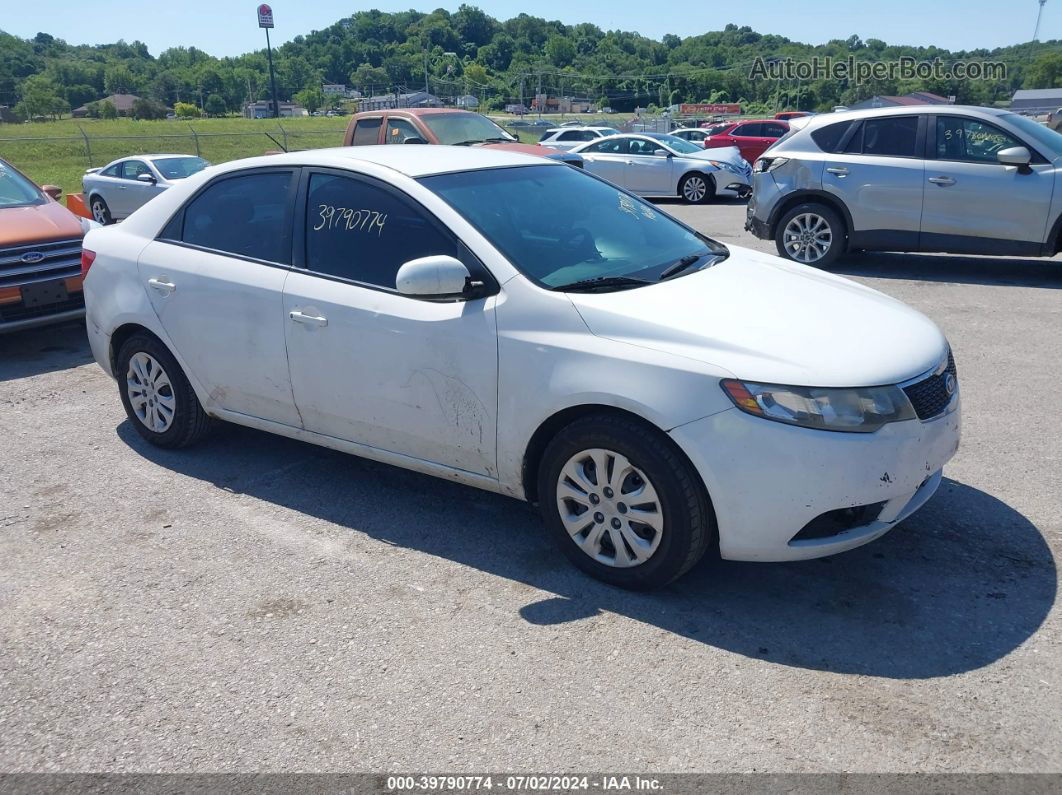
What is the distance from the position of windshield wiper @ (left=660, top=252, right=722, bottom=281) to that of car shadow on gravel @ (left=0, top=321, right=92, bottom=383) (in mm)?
5383

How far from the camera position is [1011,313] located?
Answer: 26.1ft

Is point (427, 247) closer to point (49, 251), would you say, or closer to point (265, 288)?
point (265, 288)

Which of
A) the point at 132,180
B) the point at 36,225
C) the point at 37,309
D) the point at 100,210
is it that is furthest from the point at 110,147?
the point at 37,309

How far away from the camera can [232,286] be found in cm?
450

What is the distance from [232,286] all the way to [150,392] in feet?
3.53

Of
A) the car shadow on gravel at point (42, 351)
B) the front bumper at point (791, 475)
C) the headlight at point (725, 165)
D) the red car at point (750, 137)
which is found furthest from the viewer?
the red car at point (750, 137)

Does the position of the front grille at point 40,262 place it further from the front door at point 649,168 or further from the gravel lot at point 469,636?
the front door at point 649,168

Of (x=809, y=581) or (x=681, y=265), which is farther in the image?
(x=681, y=265)

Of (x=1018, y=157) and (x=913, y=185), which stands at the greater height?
(x=1018, y=157)

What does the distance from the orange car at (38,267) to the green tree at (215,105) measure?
112 metres

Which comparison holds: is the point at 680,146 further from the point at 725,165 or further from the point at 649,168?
the point at 725,165

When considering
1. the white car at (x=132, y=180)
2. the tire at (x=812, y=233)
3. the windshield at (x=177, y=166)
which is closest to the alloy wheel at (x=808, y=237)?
the tire at (x=812, y=233)

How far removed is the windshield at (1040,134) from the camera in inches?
353

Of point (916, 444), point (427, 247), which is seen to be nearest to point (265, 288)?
point (427, 247)
